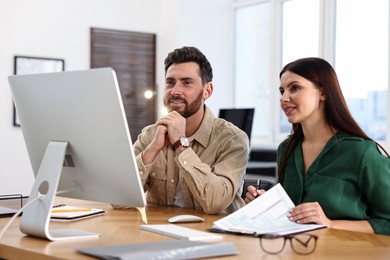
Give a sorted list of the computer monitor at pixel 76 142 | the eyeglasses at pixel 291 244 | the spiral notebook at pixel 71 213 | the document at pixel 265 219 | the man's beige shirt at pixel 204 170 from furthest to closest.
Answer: the man's beige shirt at pixel 204 170, the spiral notebook at pixel 71 213, the document at pixel 265 219, the computer monitor at pixel 76 142, the eyeglasses at pixel 291 244

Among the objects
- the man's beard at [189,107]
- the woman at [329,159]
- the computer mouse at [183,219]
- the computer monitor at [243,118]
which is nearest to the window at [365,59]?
the computer monitor at [243,118]

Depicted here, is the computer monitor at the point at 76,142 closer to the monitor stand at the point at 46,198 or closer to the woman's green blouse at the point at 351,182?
the monitor stand at the point at 46,198

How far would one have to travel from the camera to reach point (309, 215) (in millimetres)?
2096

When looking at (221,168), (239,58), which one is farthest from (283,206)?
(239,58)

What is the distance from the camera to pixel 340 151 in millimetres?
2363

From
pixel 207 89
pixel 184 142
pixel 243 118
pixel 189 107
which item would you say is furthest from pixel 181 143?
pixel 243 118

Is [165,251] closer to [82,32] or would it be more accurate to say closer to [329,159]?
[329,159]

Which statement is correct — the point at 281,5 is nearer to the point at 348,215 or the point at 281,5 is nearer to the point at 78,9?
the point at 78,9

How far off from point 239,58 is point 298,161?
168 inches

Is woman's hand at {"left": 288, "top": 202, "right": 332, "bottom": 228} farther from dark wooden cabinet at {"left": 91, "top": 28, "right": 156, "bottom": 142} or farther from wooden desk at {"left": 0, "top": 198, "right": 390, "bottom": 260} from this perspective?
dark wooden cabinet at {"left": 91, "top": 28, "right": 156, "bottom": 142}

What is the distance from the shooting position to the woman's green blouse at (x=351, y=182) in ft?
7.39

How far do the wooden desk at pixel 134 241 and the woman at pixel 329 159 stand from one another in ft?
0.84

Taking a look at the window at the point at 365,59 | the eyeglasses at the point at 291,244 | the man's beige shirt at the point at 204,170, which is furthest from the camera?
the window at the point at 365,59

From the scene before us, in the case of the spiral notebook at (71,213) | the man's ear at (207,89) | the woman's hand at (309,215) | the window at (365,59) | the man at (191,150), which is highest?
the window at (365,59)
